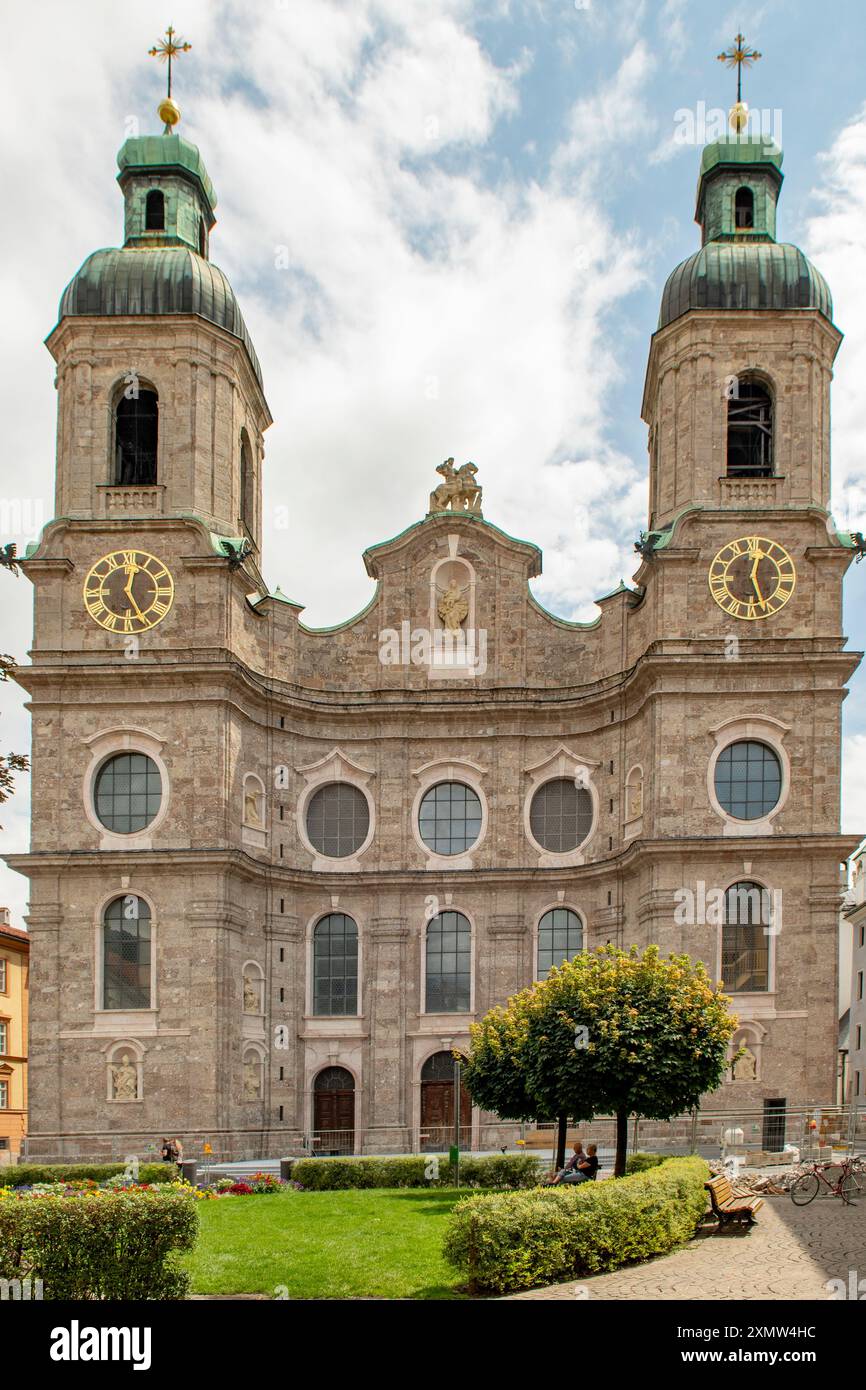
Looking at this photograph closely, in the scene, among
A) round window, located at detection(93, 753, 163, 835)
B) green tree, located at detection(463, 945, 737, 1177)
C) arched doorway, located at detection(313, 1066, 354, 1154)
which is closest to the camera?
green tree, located at detection(463, 945, 737, 1177)

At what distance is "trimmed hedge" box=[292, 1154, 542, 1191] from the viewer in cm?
3081

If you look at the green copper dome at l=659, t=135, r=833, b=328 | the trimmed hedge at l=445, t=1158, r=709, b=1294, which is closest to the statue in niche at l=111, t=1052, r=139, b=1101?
the trimmed hedge at l=445, t=1158, r=709, b=1294

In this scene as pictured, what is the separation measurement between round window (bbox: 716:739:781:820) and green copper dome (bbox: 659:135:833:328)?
→ 44.3 feet

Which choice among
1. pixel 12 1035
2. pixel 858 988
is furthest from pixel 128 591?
pixel 858 988

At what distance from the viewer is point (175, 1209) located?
1570 cm

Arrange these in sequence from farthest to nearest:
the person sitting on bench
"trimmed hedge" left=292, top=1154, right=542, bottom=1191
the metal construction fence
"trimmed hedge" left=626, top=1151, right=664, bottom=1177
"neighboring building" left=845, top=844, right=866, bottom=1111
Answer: "neighboring building" left=845, top=844, right=866, bottom=1111 → the metal construction fence → "trimmed hedge" left=292, top=1154, right=542, bottom=1191 → "trimmed hedge" left=626, top=1151, right=664, bottom=1177 → the person sitting on bench

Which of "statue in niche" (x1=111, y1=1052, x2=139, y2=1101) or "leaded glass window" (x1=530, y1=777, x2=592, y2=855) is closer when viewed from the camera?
"statue in niche" (x1=111, y1=1052, x2=139, y2=1101)

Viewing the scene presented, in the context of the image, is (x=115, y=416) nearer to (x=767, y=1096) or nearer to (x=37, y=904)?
(x=37, y=904)

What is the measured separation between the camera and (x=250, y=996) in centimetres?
4094

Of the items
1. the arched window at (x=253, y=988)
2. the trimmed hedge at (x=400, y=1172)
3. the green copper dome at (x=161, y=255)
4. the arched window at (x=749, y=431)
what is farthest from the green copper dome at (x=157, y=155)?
the trimmed hedge at (x=400, y=1172)

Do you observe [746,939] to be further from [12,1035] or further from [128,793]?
[12,1035]

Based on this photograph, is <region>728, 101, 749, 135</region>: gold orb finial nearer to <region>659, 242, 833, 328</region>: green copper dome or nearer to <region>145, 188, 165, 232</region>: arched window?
<region>659, 242, 833, 328</region>: green copper dome

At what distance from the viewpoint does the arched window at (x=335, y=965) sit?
141 feet
